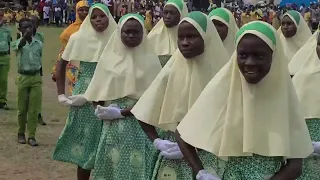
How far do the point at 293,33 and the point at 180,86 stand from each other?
281 cm

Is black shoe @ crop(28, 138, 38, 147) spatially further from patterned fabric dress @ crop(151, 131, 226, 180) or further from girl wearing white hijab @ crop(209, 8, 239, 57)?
patterned fabric dress @ crop(151, 131, 226, 180)

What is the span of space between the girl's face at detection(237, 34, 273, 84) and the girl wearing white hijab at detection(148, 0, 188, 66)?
10.4ft

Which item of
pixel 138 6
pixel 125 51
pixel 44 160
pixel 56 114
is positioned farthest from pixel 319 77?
pixel 138 6

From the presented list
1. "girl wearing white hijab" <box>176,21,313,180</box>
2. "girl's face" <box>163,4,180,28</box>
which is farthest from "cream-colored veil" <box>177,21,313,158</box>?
"girl's face" <box>163,4,180,28</box>

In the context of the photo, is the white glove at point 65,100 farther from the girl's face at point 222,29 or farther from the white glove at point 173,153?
the white glove at point 173,153

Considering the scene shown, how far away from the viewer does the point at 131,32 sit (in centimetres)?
513

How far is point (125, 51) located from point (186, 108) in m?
1.32

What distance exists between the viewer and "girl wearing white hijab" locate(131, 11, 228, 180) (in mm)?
3941

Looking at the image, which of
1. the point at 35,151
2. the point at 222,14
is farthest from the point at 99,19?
the point at 35,151

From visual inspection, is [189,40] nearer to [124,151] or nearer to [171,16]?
[124,151]

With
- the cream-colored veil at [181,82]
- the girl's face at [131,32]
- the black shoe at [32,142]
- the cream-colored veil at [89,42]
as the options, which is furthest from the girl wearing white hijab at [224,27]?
the black shoe at [32,142]

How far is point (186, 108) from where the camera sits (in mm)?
4062

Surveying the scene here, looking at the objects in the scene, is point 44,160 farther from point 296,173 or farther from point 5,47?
point 296,173

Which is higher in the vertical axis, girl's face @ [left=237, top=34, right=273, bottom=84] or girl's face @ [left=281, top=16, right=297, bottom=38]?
girl's face @ [left=237, top=34, right=273, bottom=84]
